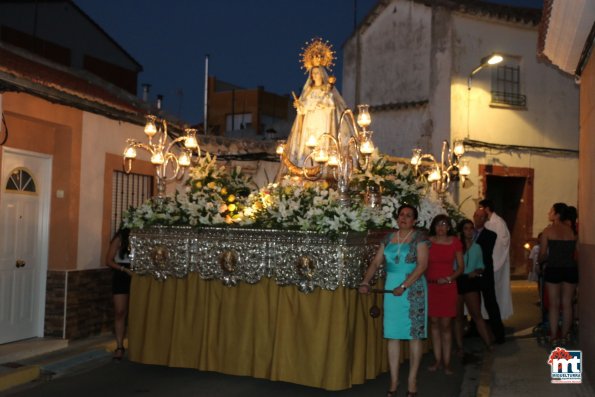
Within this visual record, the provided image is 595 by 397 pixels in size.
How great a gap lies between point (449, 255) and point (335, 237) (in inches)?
59.0

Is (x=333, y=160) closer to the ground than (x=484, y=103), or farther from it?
closer to the ground

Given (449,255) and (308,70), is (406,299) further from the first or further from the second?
(308,70)

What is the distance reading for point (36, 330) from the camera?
934 centimetres

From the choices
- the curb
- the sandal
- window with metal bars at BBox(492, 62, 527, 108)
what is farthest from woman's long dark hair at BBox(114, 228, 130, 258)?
window with metal bars at BBox(492, 62, 527, 108)

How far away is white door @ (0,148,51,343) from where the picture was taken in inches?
345

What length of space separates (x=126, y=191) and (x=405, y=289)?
20.1 ft

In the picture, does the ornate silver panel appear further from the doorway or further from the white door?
the doorway

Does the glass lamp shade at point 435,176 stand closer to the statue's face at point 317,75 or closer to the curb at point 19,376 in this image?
the statue's face at point 317,75

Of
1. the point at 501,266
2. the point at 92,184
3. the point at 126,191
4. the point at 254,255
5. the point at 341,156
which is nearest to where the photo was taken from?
the point at 254,255

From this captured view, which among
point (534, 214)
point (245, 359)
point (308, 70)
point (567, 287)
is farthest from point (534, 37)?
point (245, 359)

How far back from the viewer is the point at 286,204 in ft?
24.0

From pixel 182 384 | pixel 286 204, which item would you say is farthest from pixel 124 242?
pixel 286 204

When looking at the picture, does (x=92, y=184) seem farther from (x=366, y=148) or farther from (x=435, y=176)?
(x=435, y=176)

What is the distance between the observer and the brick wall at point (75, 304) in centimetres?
928
